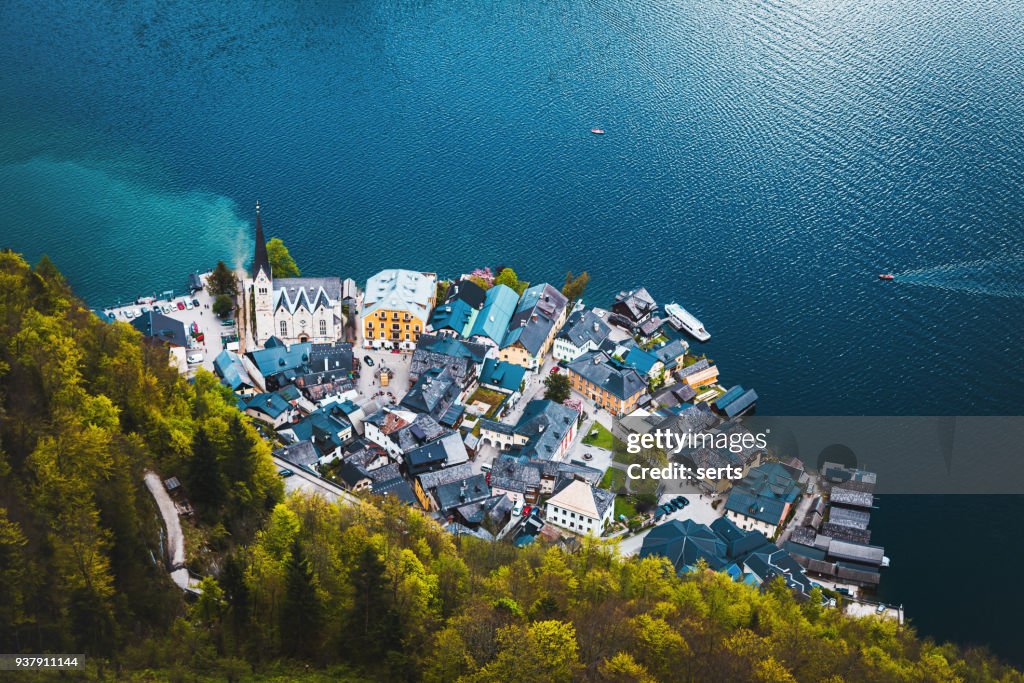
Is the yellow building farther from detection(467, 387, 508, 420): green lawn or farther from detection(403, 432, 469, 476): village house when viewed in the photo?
detection(403, 432, 469, 476): village house

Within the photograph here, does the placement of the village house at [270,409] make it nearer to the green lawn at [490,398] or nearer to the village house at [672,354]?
the green lawn at [490,398]

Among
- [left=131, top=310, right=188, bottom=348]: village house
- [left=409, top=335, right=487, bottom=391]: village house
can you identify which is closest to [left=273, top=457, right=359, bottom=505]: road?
[left=409, top=335, right=487, bottom=391]: village house

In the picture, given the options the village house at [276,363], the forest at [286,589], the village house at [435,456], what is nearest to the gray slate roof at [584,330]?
the village house at [435,456]

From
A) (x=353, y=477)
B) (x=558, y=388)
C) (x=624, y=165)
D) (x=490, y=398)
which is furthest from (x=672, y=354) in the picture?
(x=624, y=165)

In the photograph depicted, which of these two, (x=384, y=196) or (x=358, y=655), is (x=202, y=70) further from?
(x=358, y=655)

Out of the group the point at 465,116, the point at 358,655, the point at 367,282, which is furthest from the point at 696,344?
the point at 358,655
